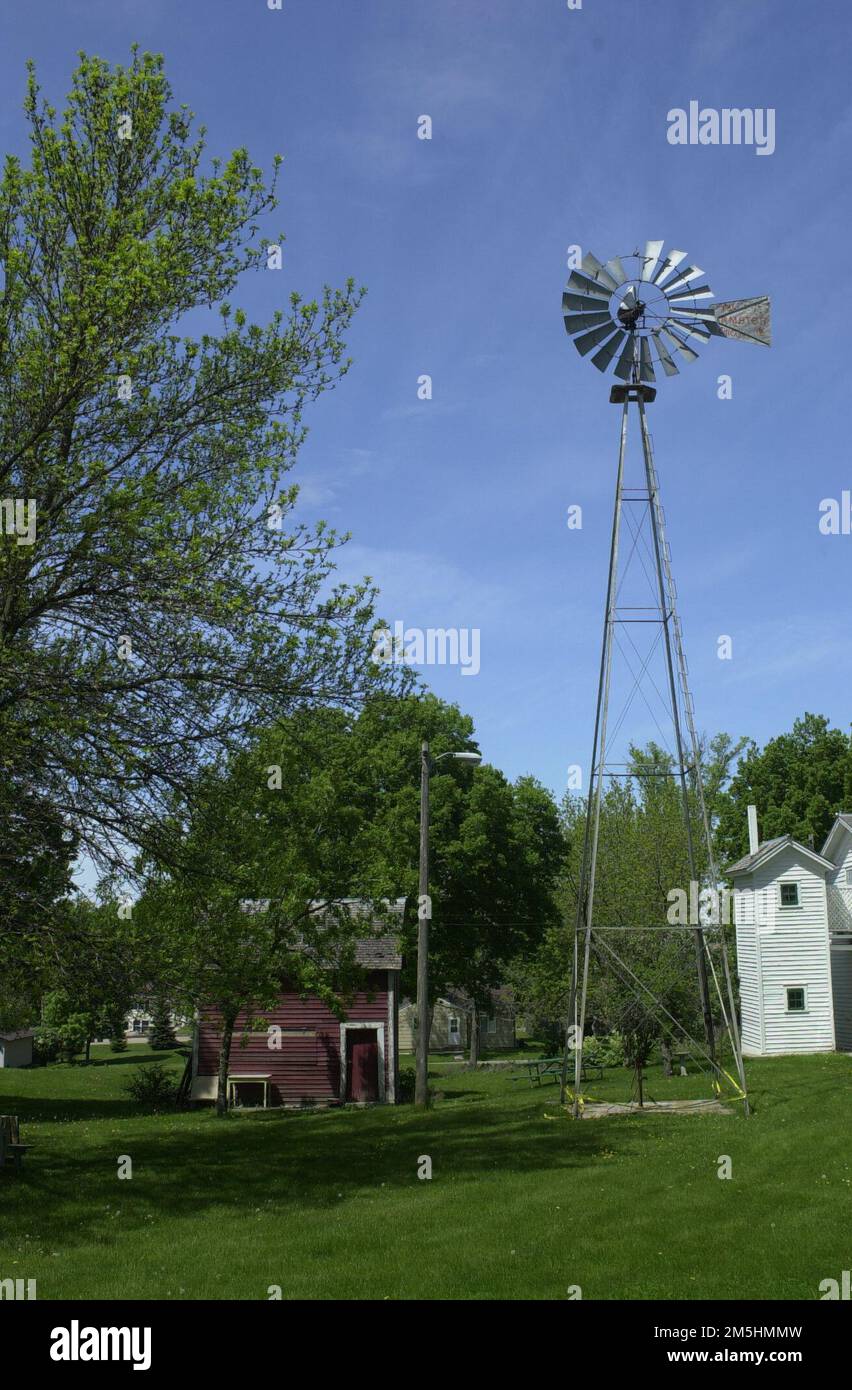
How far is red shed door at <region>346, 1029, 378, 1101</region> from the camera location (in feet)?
111

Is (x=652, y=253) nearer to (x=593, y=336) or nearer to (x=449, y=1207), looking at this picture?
(x=593, y=336)

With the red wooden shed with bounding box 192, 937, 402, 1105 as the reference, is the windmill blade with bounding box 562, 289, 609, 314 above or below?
above

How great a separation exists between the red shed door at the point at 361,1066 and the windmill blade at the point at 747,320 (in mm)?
22531

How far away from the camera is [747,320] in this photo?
22.8 m

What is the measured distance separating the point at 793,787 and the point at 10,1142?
49608 millimetres

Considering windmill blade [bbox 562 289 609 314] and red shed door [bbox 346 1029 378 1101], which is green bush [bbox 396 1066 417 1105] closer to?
red shed door [bbox 346 1029 378 1101]

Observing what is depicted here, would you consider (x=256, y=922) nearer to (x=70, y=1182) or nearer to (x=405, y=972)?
(x=70, y=1182)

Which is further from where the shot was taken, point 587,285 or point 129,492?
point 587,285

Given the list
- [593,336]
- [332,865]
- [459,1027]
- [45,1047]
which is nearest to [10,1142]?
[332,865]

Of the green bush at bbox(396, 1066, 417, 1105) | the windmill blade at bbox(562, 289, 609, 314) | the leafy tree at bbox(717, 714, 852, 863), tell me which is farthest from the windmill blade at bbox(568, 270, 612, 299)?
the leafy tree at bbox(717, 714, 852, 863)

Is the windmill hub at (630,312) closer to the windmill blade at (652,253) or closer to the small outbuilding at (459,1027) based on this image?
the windmill blade at (652,253)

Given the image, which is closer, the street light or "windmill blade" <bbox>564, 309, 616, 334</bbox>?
"windmill blade" <bbox>564, 309, 616, 334</bbox>

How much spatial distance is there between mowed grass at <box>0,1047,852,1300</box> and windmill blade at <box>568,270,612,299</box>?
16.7 meters
